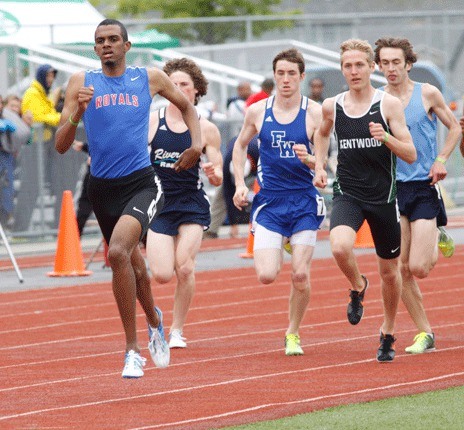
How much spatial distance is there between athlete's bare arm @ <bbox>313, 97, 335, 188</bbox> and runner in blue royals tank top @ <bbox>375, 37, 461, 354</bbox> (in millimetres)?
611

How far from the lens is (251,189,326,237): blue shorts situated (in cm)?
1083

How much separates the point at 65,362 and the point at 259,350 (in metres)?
1.46

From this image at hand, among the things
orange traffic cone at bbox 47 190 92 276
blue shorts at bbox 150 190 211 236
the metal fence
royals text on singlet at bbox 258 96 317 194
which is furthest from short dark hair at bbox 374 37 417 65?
the metal fence

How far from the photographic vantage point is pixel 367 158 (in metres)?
10.1

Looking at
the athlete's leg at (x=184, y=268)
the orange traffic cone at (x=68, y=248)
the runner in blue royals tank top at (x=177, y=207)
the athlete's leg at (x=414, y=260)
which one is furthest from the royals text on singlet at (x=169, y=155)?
the orange traffic cone at (x=68, y=248)

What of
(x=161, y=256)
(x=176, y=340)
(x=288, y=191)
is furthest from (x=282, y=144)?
(x=176, y=340)

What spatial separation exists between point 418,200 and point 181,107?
2.06 m

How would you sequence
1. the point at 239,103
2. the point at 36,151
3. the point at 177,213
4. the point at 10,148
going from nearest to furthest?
the point at 177,213, the point at 10,148, the point at 36,151, the point at 239,103

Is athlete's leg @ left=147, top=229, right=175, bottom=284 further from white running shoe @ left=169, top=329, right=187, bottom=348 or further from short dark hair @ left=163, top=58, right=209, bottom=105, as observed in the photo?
short dark hair @ left=163, top=58, right=209, bottom=105

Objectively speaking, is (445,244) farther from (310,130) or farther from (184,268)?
(184,268)

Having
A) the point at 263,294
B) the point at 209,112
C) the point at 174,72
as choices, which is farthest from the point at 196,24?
the point at 174,72

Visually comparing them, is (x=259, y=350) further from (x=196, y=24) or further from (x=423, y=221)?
(x=196, y=24)

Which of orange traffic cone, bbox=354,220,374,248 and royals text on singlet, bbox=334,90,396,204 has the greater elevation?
royals text on singlet, bbox=334,90,396,204

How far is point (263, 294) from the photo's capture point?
1509 centimetres
